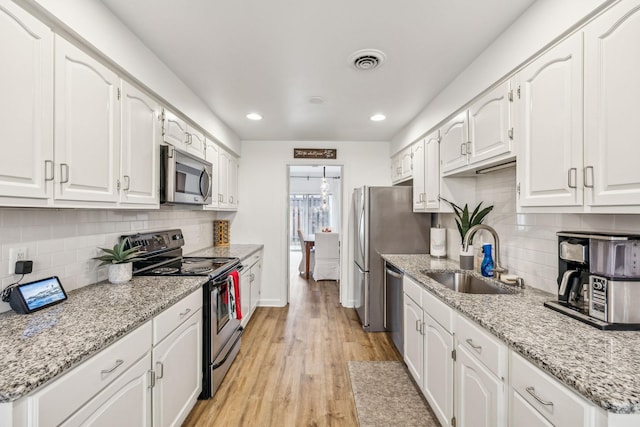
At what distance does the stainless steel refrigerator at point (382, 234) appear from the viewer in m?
3.36

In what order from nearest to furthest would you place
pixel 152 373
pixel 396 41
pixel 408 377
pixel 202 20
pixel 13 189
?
pixel 13 189
pixel 152 373
pixel 202 20
pixel 396 41
pixel 408 377

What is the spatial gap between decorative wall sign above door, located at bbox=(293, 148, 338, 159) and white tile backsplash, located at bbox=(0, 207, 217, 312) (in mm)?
2299

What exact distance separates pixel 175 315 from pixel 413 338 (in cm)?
165

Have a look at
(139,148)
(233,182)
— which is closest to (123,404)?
(139,148)

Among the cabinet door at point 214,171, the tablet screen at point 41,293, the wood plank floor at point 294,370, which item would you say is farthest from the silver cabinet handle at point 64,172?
the cabinet door at point 214,171

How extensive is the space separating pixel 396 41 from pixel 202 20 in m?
1.09

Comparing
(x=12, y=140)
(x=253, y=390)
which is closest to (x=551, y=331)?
(x=253, y=390)

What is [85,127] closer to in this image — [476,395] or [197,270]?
[197,270]

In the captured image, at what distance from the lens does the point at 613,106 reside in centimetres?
108

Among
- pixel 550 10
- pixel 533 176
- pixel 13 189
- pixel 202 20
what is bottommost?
pixel 13 189

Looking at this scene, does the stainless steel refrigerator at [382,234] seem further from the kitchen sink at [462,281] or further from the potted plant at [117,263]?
the potted plant at [117,263]

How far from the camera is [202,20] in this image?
161 cm

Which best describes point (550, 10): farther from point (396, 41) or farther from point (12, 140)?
point (12, 140)

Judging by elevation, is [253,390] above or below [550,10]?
below
